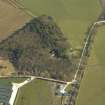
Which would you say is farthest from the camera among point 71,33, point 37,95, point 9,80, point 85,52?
point 71,33

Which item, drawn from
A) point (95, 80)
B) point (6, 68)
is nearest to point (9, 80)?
point (6, 68)

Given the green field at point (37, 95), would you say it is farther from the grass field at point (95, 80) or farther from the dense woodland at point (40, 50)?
the grass field at point (95, 80)

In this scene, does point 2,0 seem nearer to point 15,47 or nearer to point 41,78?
point 15,47

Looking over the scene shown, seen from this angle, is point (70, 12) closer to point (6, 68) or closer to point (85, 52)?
point (85, 52)

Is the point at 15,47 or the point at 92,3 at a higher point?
the point at 92,3

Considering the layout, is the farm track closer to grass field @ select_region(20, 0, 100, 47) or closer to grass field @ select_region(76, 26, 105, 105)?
grass field @ select_region(76, 26, 105, 105)

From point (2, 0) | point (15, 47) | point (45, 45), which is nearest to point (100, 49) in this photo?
point (45, 45)

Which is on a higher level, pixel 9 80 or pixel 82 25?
pixel 82 25
